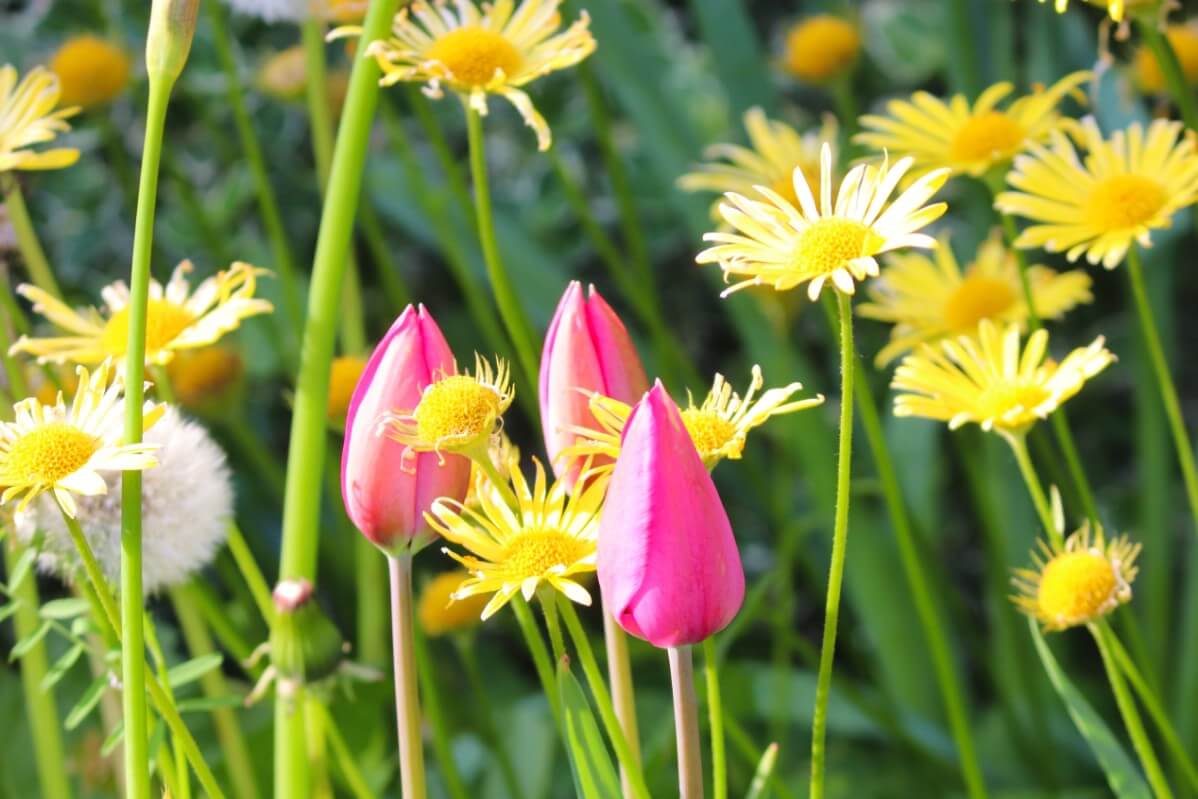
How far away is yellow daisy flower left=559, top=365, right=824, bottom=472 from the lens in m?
0.39

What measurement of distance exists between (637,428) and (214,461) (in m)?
0.24

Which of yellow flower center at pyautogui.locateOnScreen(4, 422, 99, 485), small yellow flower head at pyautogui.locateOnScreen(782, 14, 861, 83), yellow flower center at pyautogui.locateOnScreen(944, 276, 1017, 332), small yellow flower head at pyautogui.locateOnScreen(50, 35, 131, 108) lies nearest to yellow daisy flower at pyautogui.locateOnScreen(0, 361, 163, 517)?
yellow flower center at pyautogui.locateOnScreen(4, 422, 99, 485)

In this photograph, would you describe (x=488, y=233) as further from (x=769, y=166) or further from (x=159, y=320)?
(x=769, y=166)

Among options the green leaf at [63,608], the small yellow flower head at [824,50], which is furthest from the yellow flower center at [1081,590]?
the small yellow flower head at [824,50]

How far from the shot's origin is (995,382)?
51cm

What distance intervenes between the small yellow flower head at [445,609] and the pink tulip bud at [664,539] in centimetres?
42

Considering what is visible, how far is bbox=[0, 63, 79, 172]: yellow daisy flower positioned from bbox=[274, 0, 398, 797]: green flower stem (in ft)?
0.29

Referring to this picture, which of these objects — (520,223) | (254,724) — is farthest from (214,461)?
(520,223)

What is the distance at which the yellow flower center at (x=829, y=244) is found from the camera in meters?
0.41

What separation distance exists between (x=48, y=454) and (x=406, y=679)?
111mm

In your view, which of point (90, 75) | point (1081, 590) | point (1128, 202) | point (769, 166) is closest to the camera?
point (1081, 590)

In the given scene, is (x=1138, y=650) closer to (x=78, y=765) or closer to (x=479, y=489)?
(x=479, y=489)

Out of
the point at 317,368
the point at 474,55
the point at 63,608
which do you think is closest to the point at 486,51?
the point at 474,55

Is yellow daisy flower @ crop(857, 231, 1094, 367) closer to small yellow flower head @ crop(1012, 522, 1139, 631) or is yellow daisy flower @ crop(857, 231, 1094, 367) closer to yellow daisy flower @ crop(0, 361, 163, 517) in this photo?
small yellow flower head @ crop(1012, 522, 1139, 631)
